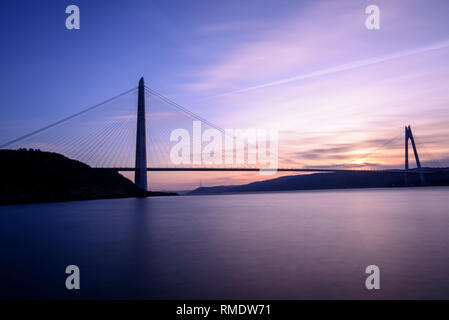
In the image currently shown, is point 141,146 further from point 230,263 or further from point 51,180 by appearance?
point 230,263

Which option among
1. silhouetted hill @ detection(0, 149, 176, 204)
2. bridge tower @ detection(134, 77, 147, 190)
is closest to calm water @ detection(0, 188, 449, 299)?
bridge tower @ detection(134, 77, 147, 190)

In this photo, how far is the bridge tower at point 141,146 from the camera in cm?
4931

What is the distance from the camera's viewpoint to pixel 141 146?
49906mm

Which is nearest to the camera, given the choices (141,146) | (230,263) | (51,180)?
(230,263)

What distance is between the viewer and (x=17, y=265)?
8.20 metres

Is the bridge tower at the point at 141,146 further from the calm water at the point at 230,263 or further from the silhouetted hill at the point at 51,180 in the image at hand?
the calm water at the point at 230,263

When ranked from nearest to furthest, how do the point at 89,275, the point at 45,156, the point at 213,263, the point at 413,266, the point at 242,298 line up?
A: the point at 242,298 → the point at 89,275 → the point at 413,266 → the point at 213,263 → the point at 45,156

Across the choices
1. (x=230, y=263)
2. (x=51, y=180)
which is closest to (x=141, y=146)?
(x=51, y=180)

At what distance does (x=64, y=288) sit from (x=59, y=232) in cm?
1045

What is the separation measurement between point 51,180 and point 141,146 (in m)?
20.1

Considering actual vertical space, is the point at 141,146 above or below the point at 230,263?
above

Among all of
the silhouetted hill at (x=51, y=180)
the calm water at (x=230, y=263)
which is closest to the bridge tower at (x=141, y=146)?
the silhouetted hill at (x=51, y=180)
